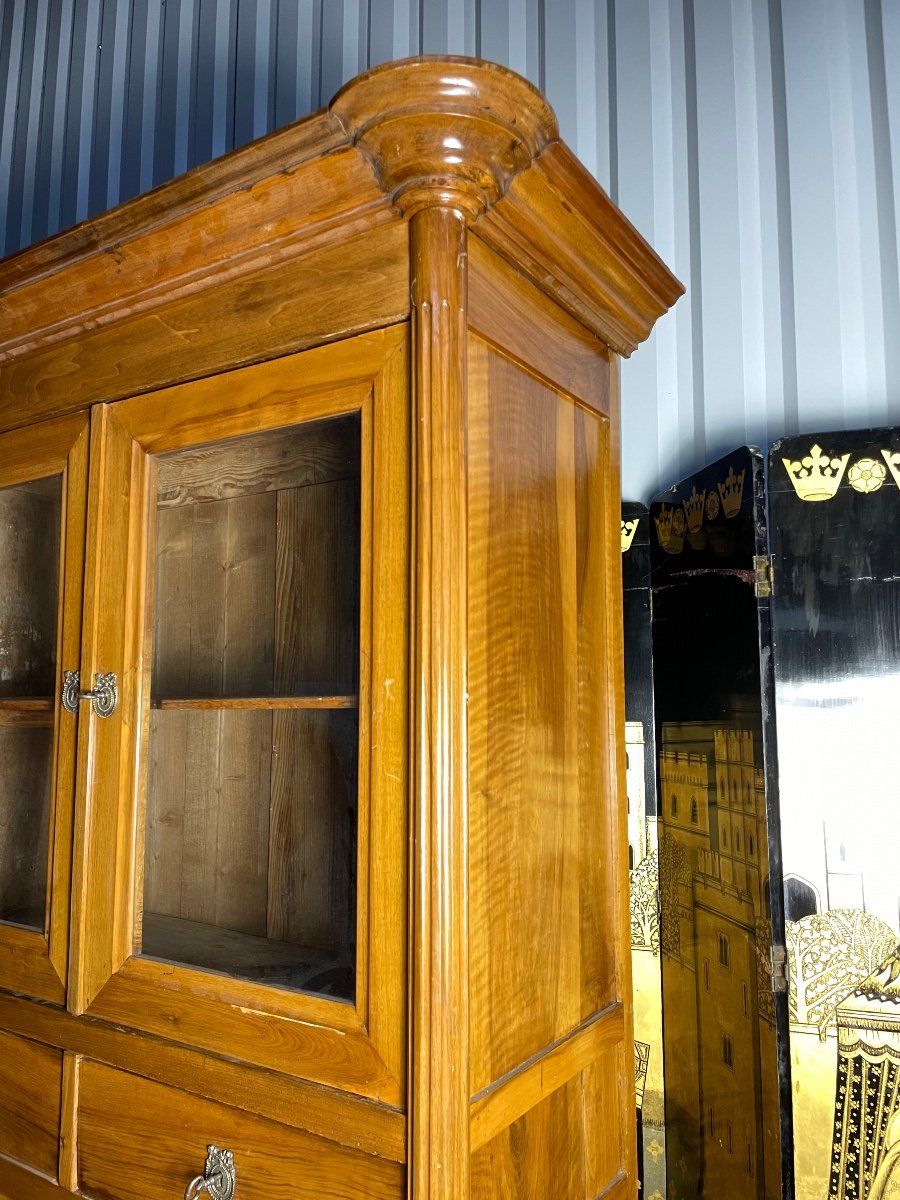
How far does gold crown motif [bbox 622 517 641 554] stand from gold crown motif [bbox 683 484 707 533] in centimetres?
10

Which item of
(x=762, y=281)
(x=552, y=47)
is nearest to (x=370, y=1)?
(x=552, y=47)

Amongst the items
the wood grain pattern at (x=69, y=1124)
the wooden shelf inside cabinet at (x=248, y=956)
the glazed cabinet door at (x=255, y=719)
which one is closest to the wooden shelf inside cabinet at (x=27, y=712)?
the glazed cabinet door at (x=255, y=719)

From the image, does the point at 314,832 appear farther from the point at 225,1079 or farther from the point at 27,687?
the point at 27,687

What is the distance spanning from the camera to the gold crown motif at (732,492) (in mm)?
1134

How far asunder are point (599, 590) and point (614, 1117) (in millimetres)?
605

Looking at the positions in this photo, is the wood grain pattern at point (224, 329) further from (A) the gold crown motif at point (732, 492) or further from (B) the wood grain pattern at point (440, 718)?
(A) the gold crown motif at point (732, 492)

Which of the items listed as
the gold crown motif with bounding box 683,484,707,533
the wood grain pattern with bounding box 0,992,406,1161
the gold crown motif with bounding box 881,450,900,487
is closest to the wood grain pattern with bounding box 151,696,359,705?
the wood grain pattern with bounding box 0,992,406,1161

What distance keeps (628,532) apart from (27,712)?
0.85m

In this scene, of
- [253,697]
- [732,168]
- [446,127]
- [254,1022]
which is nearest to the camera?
[446,127]

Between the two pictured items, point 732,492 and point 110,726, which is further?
point 732,492

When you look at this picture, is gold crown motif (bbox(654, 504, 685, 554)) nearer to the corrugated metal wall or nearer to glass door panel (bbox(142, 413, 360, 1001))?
the corrugated metal wall

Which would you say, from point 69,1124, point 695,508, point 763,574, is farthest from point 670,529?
point 69,1124

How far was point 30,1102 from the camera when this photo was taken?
1094 millimetres

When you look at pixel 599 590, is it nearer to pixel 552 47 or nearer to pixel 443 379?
pixel 443 379
